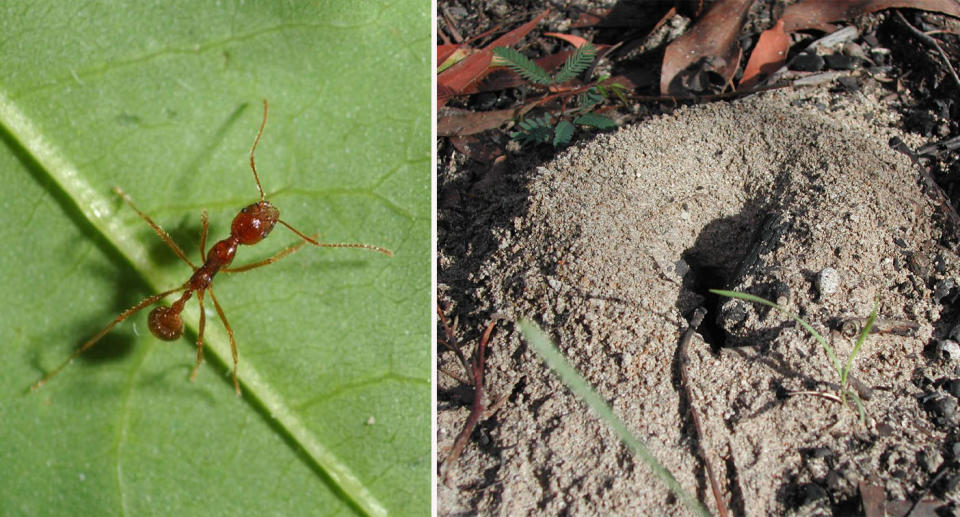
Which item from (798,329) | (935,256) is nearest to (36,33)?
(798,329)

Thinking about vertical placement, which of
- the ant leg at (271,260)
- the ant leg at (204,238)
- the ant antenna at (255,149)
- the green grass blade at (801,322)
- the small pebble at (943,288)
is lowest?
the small pebble at (943,288)

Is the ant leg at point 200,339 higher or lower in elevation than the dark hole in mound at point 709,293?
higher

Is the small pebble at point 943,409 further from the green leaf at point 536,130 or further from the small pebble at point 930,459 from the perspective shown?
the green leaf at point 536,130

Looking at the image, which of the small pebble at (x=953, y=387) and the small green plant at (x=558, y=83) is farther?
the small green plant at (x=558, y=83)

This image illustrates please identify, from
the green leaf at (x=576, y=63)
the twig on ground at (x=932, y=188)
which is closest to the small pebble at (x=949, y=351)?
the twig on ground at (x=932, y=188)

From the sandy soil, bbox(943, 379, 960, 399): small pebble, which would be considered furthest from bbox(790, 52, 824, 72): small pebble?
bbox(943, 379, 960, 399): small pebble

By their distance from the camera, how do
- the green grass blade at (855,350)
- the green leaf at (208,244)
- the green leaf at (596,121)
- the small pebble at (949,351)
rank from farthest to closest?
the green leaf at (596,121) → the small pebble at (949,351) → the green grass blade at (855,350) → the green leaf at (208,244)

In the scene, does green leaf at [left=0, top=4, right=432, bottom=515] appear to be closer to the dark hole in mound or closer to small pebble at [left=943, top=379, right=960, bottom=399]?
the dark hole in mound
